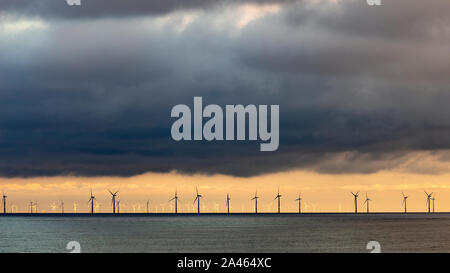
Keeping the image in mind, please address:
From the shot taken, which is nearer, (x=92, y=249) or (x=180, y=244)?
(x=92, y=249)

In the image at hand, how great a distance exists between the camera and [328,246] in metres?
188

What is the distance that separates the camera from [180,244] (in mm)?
196125
